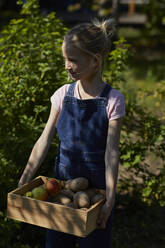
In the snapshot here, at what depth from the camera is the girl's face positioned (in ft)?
7.09

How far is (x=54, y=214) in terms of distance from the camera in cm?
201

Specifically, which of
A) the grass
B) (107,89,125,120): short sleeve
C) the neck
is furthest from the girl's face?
the grass

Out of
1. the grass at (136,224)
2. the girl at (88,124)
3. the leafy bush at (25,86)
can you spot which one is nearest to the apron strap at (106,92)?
the girl at (88,124)

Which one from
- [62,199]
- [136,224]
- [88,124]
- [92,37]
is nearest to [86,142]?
[88,124]

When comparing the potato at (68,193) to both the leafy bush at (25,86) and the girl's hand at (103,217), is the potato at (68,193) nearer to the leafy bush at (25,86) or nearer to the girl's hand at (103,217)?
the girl's hand at (103,217)

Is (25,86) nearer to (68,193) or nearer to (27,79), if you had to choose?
(27,79)

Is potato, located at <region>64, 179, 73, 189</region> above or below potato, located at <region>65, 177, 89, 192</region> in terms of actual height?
below

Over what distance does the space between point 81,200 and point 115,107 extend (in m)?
0.58

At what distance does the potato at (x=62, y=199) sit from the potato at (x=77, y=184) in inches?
3.0

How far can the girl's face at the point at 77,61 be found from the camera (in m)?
2.16

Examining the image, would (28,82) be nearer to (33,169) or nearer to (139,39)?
(33,169)

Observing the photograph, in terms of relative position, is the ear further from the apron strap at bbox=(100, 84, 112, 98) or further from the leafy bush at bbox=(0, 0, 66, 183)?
the leafy bush at bbox=(0, 0, 66, 183)

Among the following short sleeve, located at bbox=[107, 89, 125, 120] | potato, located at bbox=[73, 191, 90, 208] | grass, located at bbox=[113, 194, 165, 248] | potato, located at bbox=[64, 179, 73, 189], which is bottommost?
grass, located at bbox=[113, 194, 165, 248]

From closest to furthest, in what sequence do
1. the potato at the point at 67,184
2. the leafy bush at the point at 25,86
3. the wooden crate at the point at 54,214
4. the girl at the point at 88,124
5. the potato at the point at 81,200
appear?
the wooden crate at the point at 54,214, the potato at the point at 81,200, the girl at the point at 88,124, the potato at the point at 67,184, the leafy bush at the point at 25,86
